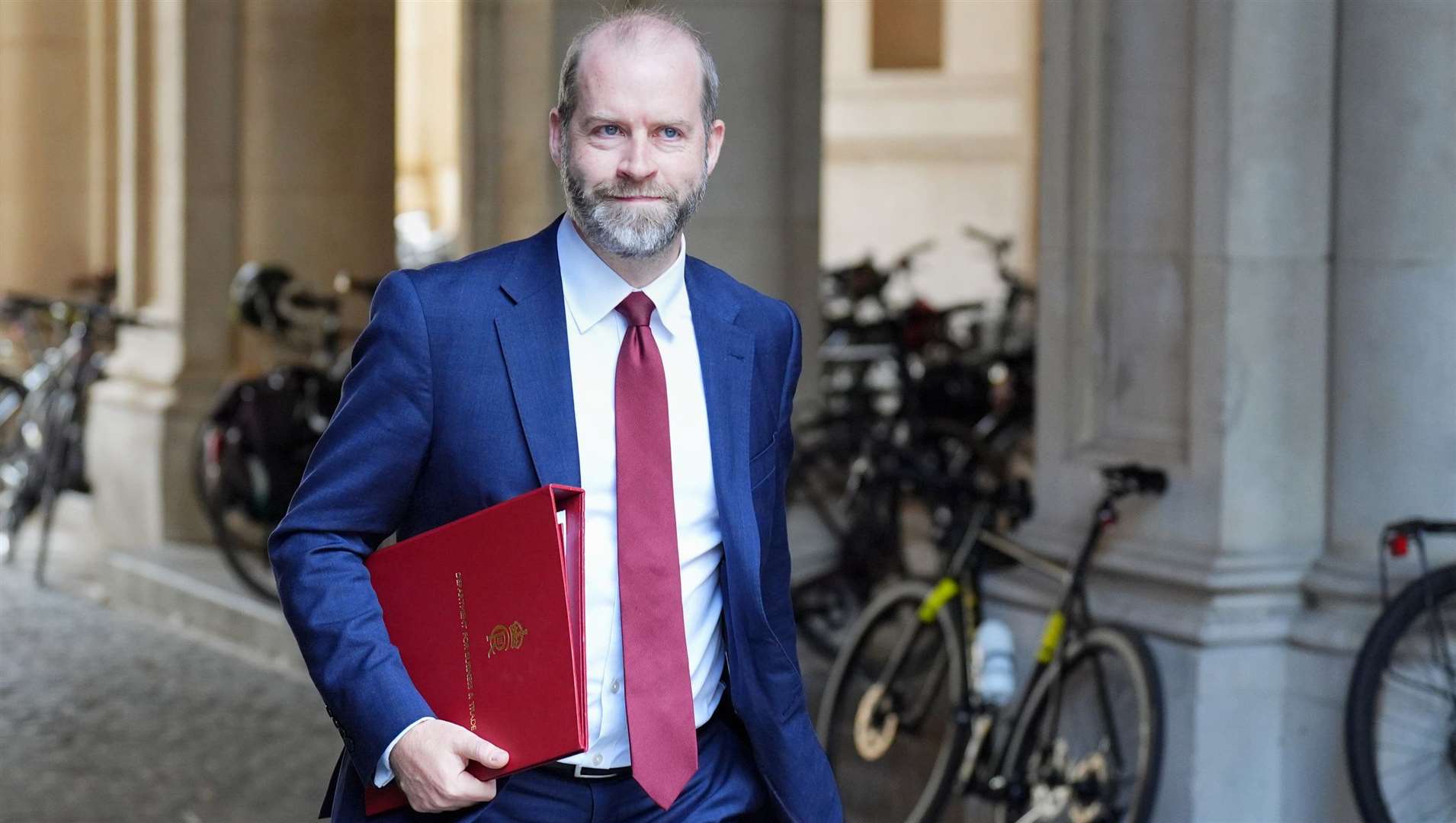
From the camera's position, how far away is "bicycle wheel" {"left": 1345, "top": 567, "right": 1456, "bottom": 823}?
4.57 metres

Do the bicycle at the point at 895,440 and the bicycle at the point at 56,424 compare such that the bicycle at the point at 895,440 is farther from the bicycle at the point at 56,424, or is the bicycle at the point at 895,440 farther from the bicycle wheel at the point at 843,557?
the bicycle at the point at 56,424

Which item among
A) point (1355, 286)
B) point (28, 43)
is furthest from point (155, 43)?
point (1355, 286)

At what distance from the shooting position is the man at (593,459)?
2.35 metres

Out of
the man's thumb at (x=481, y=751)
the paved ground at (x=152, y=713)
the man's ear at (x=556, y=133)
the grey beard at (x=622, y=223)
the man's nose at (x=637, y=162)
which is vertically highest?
the man's ear at (x=556, y=133)

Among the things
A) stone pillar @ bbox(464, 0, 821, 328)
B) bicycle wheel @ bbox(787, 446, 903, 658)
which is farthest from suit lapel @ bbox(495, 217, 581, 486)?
bicycle wheel @ bbox(787, 446, 903, 658)

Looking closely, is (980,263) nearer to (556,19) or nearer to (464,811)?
(556,19)

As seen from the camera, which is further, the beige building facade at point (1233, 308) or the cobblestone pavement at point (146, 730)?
the cobblestone pavement at point (146, 730)

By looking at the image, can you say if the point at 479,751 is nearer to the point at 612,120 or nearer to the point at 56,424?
the point at 612,120

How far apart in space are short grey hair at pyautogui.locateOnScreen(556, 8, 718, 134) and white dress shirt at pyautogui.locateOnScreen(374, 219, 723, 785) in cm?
18

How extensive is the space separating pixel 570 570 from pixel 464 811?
32 centimetres

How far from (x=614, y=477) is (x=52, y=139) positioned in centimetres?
1154

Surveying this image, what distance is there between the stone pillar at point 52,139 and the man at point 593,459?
1120 cm

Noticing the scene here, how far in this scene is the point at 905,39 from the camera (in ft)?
66.3

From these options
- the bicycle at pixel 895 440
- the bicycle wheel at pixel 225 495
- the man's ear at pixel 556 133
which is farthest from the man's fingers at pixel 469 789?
the bicycle wheel at pixel 225 495
